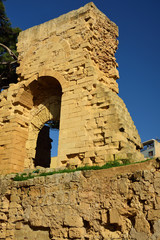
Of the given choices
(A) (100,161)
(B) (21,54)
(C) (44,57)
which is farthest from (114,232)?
(B) (21,54)

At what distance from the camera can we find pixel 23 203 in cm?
609

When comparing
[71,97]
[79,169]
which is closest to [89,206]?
[79,169]

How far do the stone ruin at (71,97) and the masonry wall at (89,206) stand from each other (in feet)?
4.19

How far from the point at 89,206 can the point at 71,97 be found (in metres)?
3.77

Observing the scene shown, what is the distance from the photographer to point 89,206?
519 cm

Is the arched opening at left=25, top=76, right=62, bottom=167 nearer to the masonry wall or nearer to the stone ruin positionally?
the stone ruin

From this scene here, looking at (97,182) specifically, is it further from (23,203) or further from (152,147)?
(152,147)

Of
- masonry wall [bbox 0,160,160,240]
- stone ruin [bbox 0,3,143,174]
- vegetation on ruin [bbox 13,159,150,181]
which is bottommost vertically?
masonry wall [bbox 0,160,160,240]

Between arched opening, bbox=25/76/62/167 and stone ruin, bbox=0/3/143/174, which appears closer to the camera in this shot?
stone ruin, bbox=0/3/143/174

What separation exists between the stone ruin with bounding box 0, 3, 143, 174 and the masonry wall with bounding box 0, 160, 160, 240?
4.19ft

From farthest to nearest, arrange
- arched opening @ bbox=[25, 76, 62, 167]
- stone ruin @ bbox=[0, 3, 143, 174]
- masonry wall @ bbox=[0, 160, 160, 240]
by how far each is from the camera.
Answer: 1. arched opening @ bbox=[25, 76, 62, 167]
2. stone ruin @ bbox=[0, 3, 143, 174]
3. masonry wall @ bbox=[0, 160, 160, 240]

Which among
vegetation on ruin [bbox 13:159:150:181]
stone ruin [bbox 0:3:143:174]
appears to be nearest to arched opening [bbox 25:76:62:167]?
stone ruin [bbox 0:3:143:174]

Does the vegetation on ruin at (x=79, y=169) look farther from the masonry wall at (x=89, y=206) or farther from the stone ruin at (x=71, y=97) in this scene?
the masonry wall at (x=89, y=206)

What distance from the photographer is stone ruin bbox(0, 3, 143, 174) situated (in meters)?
7.05
